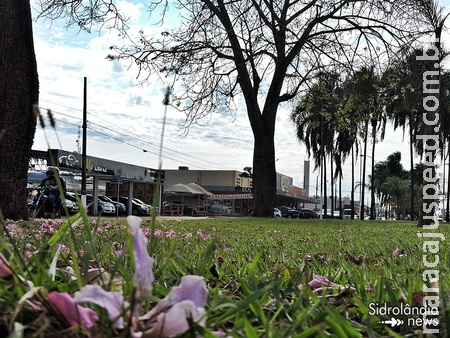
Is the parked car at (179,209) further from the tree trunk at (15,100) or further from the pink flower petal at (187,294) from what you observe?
the pink flower petal at (187,294)

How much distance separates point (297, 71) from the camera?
1762 cm

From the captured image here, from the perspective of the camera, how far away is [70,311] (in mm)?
625

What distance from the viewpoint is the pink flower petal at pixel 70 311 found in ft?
2.04

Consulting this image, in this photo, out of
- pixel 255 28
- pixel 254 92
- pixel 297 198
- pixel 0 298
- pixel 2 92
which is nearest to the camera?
pixel 0 298

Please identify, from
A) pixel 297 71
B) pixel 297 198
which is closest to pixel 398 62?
pixel 297 71

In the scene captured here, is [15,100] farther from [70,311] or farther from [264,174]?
[264,174]

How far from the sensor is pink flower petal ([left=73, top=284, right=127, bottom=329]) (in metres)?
0.56

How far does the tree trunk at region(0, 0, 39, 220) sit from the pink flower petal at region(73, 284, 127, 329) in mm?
7294

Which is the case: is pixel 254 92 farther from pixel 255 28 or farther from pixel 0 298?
pixel 0 298

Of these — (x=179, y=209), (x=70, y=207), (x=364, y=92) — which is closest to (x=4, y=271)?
(x=364, y=92)

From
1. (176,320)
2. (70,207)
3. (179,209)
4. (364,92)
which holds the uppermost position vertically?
(364,92)

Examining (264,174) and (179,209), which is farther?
(179,209)

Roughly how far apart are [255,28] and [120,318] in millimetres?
16589

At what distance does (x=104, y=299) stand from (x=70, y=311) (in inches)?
2.6
